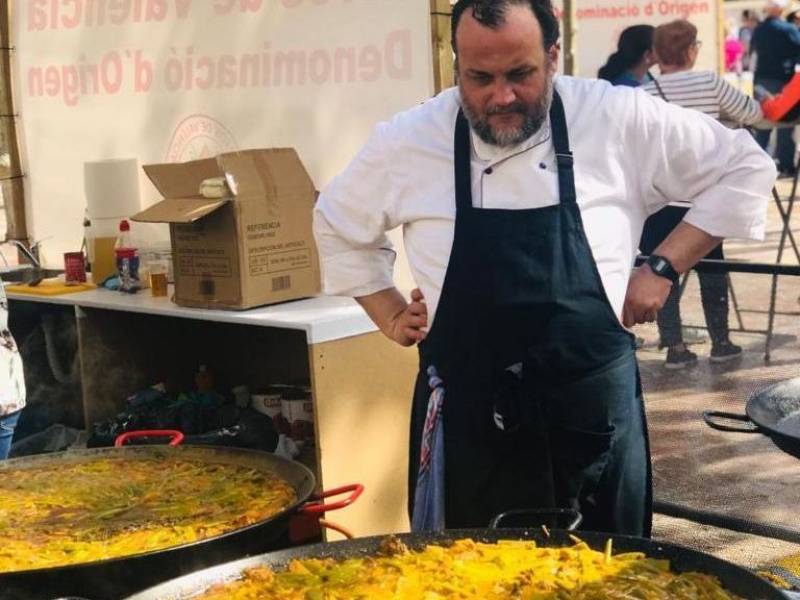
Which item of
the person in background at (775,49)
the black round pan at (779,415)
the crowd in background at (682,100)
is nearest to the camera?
the black round pan at (779,415)

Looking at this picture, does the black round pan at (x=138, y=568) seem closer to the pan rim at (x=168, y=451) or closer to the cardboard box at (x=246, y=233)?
the pan rim at (x=168, y=451)

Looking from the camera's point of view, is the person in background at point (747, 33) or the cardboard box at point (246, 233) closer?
the cardboard box at point (246, 233)

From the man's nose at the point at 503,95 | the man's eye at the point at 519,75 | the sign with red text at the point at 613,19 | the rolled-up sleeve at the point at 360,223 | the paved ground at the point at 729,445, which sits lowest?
the paved ground at the point at 729,445

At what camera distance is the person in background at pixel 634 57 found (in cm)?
709

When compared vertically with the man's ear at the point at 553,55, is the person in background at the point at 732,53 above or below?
above

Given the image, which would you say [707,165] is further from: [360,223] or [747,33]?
[747,33]

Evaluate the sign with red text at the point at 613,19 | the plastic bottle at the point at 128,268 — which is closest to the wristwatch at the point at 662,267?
the plastic bottle at the point at 128,268

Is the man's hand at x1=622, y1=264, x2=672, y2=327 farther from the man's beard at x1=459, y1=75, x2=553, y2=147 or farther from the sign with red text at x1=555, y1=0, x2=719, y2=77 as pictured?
the sign with red text at x1=555, y1=0, x2=719, y2=77

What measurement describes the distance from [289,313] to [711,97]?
322 centimetres

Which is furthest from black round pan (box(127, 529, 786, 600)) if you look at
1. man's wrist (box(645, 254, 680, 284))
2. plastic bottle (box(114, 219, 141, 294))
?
plastic bottle (box(114, 219, 141, 294))

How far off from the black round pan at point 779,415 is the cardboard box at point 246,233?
1875 mm

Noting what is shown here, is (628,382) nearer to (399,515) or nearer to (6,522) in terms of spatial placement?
(6,522)

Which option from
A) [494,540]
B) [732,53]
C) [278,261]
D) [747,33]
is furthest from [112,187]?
[747,33]

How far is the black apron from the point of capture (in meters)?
2.61
